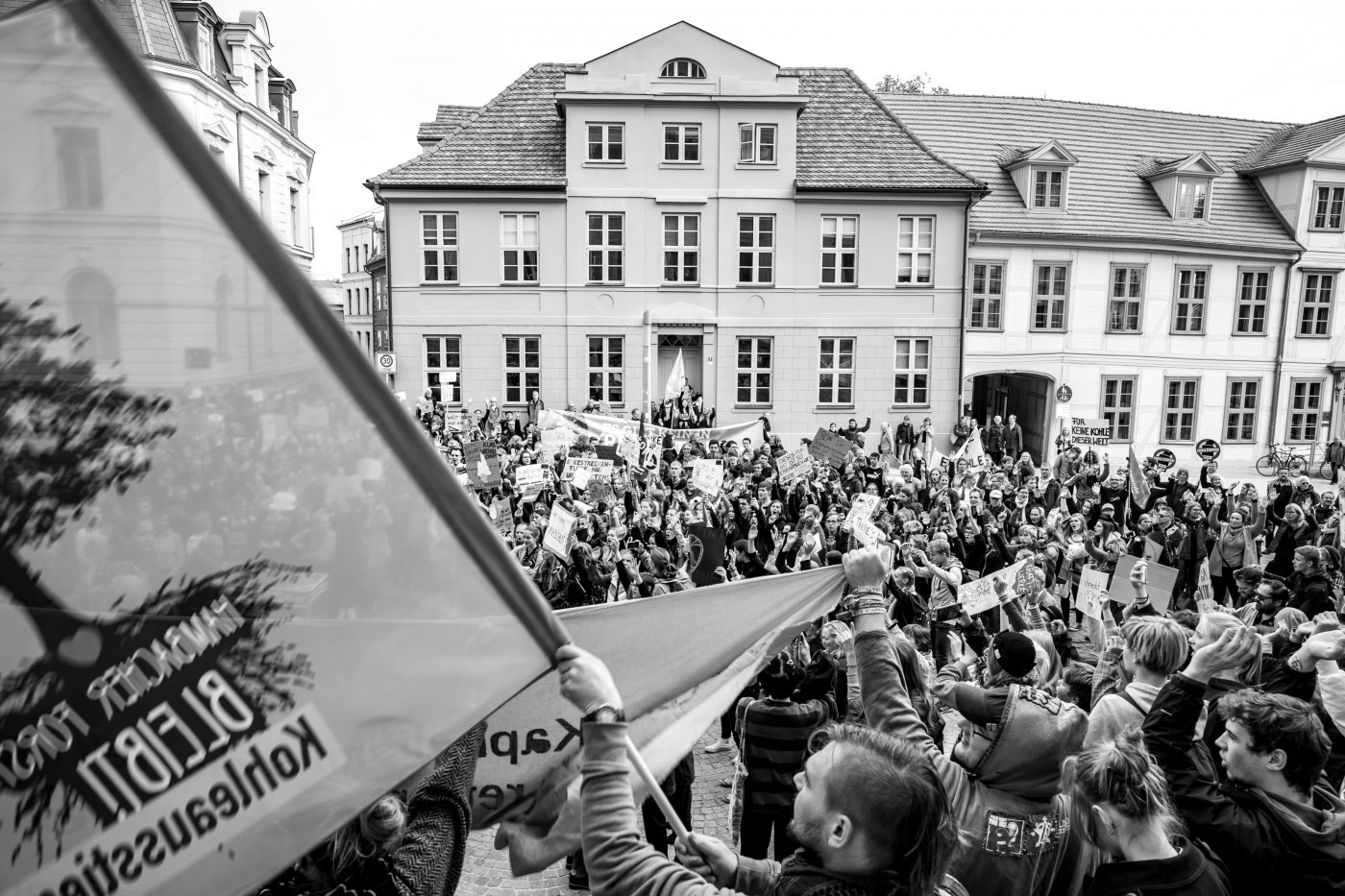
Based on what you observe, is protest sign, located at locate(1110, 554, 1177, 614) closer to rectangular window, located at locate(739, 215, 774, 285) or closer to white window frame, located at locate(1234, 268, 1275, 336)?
rectangular window, located at locate(739, 215, 774, 285)

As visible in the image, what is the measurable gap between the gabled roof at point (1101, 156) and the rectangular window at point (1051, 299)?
4.12ft

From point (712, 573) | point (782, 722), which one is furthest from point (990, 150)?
point (782, 722)

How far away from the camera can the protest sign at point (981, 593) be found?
7.95 metres

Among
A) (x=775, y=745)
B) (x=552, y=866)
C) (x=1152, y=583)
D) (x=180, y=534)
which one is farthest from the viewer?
(x=1152, y=583)

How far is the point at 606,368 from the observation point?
2931cm

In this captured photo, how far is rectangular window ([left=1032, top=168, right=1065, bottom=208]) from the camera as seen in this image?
102 ft

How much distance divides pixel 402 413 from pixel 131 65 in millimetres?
905

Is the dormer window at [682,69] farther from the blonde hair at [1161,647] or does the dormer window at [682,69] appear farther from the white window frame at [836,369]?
the blonde hair at [1161,647]

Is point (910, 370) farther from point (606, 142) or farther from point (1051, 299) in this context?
point (606, 142)

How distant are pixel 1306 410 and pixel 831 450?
24724mm

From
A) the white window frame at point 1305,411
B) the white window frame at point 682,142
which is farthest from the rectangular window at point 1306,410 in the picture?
the white window frame at point 682,142

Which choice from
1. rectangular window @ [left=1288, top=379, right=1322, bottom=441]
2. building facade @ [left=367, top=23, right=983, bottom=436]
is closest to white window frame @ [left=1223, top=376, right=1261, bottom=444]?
rectangular window @ [left=1288, top=379, right=1322, bottom=441]

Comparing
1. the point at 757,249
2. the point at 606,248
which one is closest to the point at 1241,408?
the point at 757,249

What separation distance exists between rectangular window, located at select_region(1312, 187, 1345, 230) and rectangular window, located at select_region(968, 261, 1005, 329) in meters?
11.9
